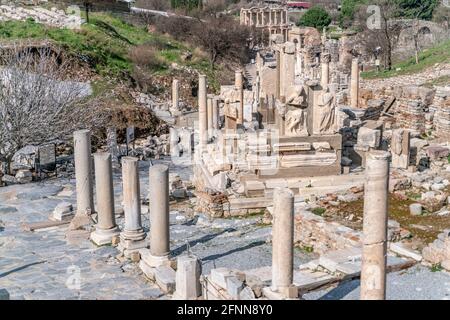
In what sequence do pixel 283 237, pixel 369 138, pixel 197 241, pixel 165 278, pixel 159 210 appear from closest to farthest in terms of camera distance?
pixel 283 237 < pixel 165 278 < pixel 159 210 < pixel 197 241 < pixel 369 138

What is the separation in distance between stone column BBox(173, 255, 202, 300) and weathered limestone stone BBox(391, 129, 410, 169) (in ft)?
28.3

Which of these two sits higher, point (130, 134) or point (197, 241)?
point (130, 134)

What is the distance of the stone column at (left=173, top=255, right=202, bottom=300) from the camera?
9336 millimetres

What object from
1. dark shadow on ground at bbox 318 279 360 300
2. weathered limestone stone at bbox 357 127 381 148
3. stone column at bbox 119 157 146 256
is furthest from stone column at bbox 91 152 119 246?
weathered limestone stone at bbox 357 127 381 148

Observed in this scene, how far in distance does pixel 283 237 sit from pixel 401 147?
29.4 ft

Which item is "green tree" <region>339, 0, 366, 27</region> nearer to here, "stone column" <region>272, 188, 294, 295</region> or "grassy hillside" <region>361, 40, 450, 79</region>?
"grassy hillside" <region>361, 40, 450, 79</region>

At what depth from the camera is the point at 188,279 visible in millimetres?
9375

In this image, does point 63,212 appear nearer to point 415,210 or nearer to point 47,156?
point 47,156

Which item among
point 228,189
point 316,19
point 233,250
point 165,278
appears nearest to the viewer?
point 165,278

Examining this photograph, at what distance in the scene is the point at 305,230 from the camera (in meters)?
12.4

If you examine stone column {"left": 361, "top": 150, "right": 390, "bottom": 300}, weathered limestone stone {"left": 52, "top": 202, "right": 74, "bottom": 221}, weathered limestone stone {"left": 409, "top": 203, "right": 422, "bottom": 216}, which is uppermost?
stone column {"left": 361, "top": 150, "right": 390, "bottom": 300}

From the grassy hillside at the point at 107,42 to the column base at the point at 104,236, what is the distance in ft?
65.4

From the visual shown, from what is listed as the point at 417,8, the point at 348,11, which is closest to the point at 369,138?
the point at 417,8
